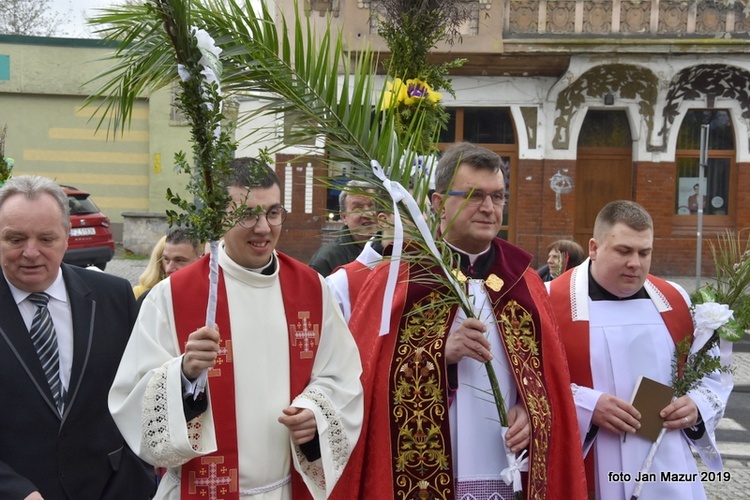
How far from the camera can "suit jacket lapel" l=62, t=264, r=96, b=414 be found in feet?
10.5

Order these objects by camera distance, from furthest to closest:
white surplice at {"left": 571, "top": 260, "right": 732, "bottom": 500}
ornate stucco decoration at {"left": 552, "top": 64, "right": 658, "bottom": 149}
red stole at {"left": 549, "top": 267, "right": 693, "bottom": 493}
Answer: ornate stucco decoration at {"left": 552, "top": 64, "right": 658, "bottom": 149} → red stole at {"left": 549, "top": 267, "right": 693, "bottom": 493} → white surplice at {"left": 571, "top": 260, "right": 732, "bottom": 500}

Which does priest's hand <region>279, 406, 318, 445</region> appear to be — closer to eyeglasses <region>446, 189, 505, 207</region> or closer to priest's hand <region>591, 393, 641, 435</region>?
eyeglasses <region>446, 189, 505, 207</region>

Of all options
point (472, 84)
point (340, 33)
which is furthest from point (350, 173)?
point (472, 84)

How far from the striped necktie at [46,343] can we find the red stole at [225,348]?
520mm

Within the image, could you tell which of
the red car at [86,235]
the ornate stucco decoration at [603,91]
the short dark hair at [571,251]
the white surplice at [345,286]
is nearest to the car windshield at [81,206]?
the red car at [86,235]

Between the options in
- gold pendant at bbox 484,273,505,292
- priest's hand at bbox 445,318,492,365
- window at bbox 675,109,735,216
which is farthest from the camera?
window at bbox 675,109,735,216

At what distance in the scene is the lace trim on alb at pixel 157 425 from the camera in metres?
2.82

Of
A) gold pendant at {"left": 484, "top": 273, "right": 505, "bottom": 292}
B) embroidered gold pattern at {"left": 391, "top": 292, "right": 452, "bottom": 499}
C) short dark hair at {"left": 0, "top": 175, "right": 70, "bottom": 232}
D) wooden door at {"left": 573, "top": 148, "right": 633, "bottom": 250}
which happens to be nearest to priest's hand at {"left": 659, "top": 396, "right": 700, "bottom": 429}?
gold pendant at {"left": 484, "top": 273, "right": 505, "bottom": 292}

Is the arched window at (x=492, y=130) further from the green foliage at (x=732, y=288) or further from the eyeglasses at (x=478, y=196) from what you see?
Result: the eyeglasses at (x=478, y=196)

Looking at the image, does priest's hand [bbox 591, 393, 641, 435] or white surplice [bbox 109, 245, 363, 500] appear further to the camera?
priest's hand [bbox 591, 393, 641, 435]

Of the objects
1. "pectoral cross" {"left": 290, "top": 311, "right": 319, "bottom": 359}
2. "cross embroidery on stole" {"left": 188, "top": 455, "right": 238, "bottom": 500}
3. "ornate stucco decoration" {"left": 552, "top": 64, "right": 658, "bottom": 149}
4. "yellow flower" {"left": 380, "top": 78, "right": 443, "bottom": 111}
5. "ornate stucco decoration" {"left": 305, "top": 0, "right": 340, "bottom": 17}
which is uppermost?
"ornate stucco decoration" {"left": 305, "top": 0, "right": 340, "bottom": 17}

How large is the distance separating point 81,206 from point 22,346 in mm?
14288

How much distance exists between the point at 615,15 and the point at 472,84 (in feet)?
10.9

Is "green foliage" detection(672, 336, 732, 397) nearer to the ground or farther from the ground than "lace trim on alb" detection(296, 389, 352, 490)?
farther from the ground
